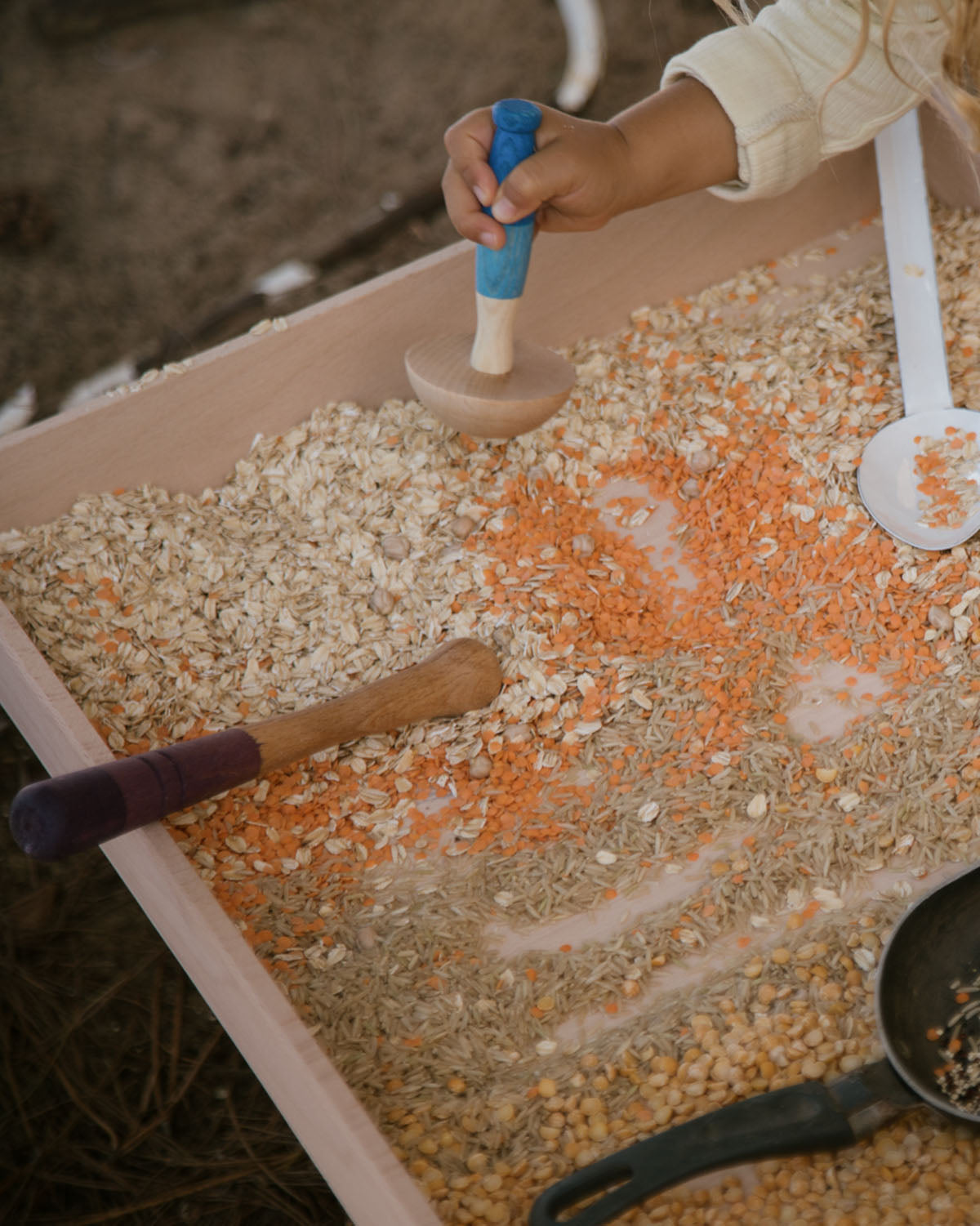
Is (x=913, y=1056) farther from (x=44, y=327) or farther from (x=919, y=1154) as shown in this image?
(x=44, y=327)

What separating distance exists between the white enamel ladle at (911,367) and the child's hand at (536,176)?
1.51ft

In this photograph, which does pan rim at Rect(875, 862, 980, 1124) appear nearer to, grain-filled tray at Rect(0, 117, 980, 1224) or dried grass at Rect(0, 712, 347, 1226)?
grain-filled tray at Rect(0, 117, 980, 1224)

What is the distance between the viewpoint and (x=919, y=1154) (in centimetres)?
100

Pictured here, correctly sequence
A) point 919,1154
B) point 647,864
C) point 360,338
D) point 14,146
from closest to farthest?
1. point 919,1154
2. point 647,864
3. point 360,338
4. point 14,146

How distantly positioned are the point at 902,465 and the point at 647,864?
1.98 feet

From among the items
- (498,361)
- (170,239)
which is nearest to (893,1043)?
(498,361)

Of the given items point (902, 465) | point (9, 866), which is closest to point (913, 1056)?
point (902, 465)

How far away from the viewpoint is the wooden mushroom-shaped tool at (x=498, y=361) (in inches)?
44.6

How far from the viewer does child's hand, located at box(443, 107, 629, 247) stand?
1117 mm

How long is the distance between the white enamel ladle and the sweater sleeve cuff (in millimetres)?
196

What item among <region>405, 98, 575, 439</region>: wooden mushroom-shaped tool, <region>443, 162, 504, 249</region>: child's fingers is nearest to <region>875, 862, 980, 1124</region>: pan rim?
<region>405, 98, 575, 439</region>: wooden mushroom-shaped tool

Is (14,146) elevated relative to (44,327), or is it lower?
elevated

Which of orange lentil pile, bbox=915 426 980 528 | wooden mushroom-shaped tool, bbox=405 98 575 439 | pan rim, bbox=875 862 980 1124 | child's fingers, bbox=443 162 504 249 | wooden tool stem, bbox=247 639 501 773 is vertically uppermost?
child's fingers, bbox=443 162 504 249

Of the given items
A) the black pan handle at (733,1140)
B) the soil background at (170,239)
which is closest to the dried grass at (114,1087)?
the soil background at (170,239)
